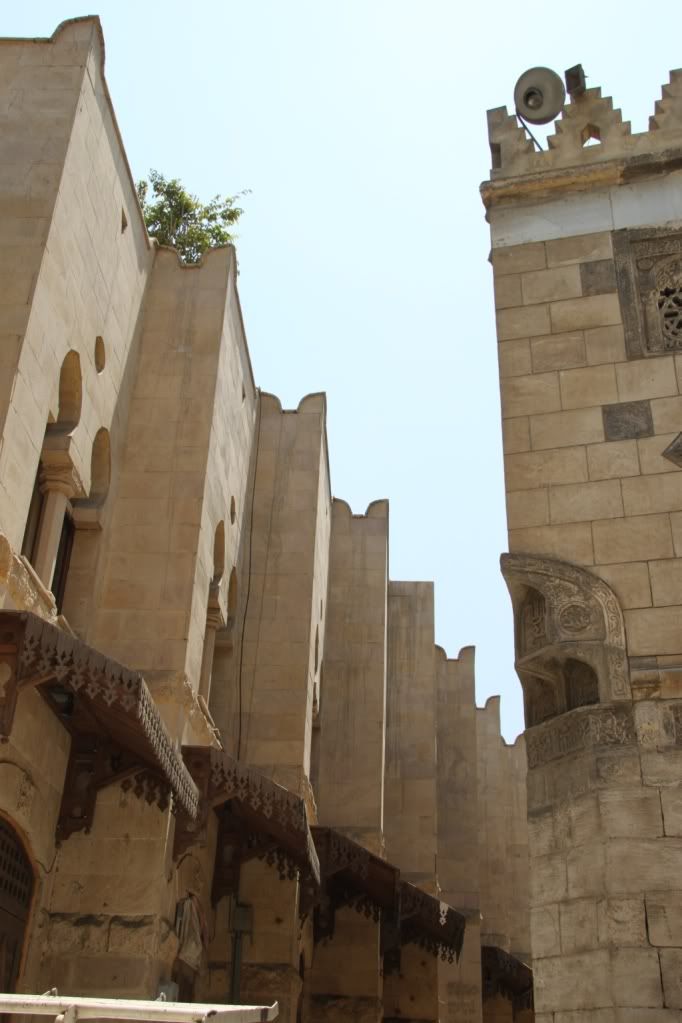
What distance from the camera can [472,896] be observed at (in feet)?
72.3

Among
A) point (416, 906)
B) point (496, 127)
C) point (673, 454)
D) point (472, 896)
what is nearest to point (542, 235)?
point (496, 127)

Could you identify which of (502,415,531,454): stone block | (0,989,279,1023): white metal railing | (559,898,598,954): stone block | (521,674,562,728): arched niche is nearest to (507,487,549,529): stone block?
(502,415,531,454): stone block

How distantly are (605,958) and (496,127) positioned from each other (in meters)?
6.34

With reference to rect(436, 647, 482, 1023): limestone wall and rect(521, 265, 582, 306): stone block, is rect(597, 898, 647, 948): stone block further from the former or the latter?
rect(436, 647, 482, 1023): limestone wall

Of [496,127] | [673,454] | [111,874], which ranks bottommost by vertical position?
[111,874]

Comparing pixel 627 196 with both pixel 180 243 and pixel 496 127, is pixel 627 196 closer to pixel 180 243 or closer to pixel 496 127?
pixel 496 127

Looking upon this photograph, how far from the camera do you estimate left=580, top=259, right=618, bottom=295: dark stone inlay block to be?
25.3 ft

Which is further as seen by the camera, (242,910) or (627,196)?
(242,910)

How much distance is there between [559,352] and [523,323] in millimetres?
382

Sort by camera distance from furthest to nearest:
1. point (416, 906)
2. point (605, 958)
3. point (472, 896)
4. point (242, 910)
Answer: point (472, 896) → point (416, 906) → point (242, 910) → point (605, 958)

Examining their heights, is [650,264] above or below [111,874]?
above

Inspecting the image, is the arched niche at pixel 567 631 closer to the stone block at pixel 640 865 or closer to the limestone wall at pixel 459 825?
the stone block at pixel 640 865

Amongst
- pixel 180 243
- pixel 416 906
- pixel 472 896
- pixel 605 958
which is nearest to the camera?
pixel 605 958

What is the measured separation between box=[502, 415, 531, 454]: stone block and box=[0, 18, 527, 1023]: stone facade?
10.3ft
